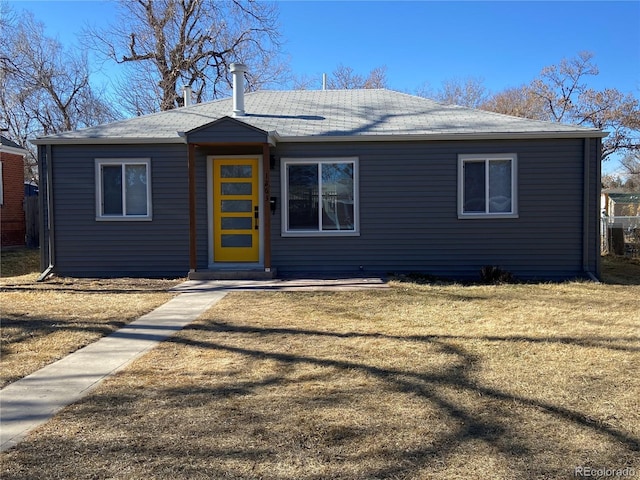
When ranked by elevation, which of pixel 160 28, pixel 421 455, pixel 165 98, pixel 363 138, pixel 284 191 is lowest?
pixel 421 455

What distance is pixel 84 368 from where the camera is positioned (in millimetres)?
4559

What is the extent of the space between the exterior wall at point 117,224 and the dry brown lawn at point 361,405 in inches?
184

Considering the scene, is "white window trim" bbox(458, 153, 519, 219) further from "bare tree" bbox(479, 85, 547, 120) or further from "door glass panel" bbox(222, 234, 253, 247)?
"bare tree" bbox(479, 85, 547, 120)

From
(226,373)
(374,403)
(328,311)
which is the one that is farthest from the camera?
(328,311)

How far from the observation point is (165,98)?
1020 inches

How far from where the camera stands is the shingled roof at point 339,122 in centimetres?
1005

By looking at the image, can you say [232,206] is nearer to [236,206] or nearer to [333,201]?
[236,206]

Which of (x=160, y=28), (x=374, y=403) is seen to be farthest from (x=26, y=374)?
(x=160, y=28)

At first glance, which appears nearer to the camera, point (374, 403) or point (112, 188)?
point (374, 403)

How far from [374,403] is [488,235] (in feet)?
24.5

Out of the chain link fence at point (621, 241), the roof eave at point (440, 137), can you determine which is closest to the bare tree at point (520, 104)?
the chain link fence at point (621, 241)

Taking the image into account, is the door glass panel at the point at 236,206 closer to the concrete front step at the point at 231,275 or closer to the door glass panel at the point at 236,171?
the door glass panel at the point at 236,171

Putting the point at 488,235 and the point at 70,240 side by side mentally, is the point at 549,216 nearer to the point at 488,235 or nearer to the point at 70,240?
the point at 488,235

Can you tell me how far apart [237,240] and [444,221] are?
13.8ft
